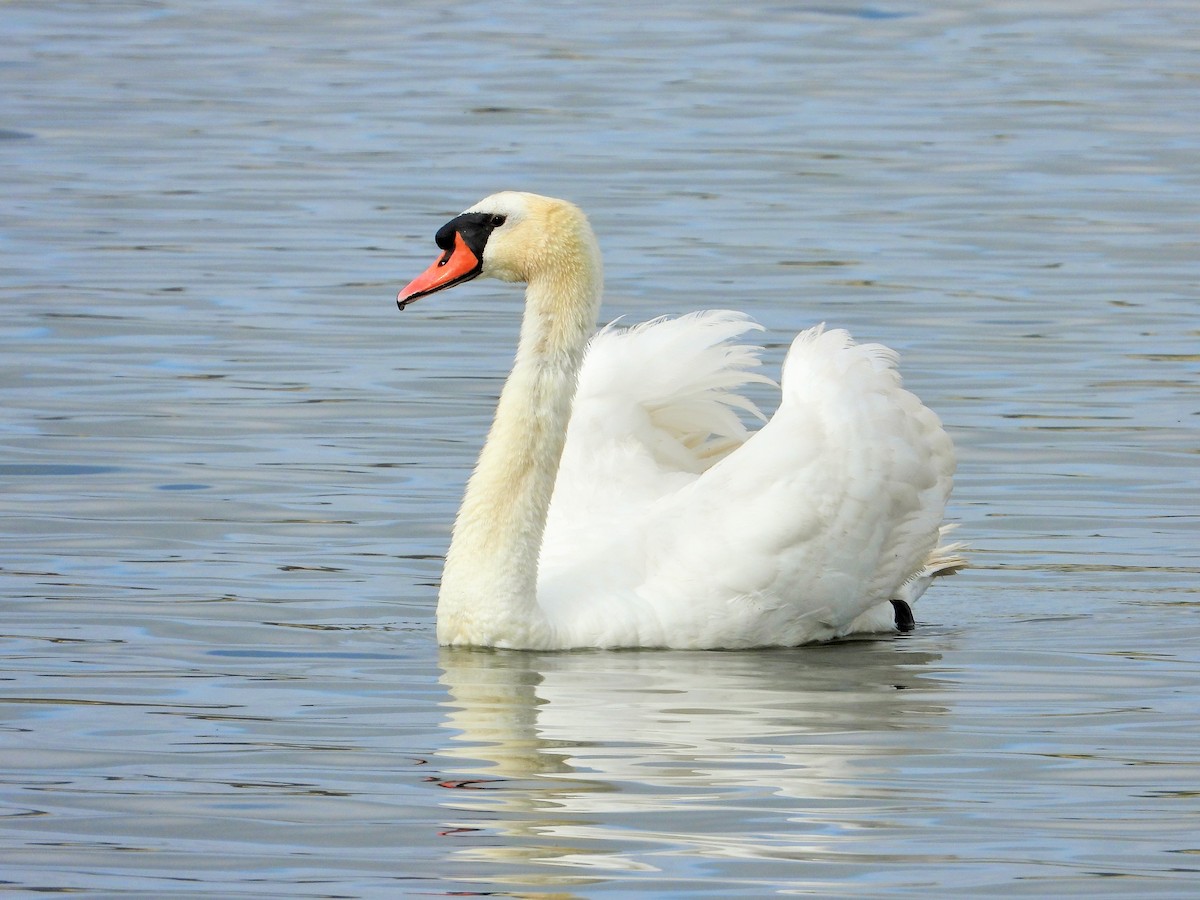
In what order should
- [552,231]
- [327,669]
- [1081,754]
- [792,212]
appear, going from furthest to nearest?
1. [792,212]
2. [552,231]
3. [327,669]
4. [1081,754]

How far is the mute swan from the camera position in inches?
340

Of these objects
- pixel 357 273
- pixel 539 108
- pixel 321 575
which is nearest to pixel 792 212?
pixel 357 273

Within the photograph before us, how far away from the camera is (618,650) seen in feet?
28.5

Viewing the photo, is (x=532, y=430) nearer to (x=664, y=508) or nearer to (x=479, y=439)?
(x=664, y=508)

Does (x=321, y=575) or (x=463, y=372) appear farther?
(x=463, y=372)

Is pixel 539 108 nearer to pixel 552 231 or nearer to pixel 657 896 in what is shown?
pixel 552 231

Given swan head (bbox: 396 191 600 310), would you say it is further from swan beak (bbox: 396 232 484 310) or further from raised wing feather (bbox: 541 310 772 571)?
raised wing feather (bbox: 541 310 772 571)

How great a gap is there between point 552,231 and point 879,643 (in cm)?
174

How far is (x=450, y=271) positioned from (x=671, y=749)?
217cm

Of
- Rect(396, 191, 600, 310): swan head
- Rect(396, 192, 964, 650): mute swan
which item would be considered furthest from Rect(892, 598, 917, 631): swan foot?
Rect(396, 191, 600, 310): swan head

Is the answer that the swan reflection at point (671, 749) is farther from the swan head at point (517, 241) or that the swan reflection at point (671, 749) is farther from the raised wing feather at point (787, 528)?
the swan head at point (517, 241)

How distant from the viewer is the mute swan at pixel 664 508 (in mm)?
8633

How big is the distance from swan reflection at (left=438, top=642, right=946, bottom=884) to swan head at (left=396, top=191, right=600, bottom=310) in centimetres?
124

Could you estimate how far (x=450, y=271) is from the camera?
885cm
